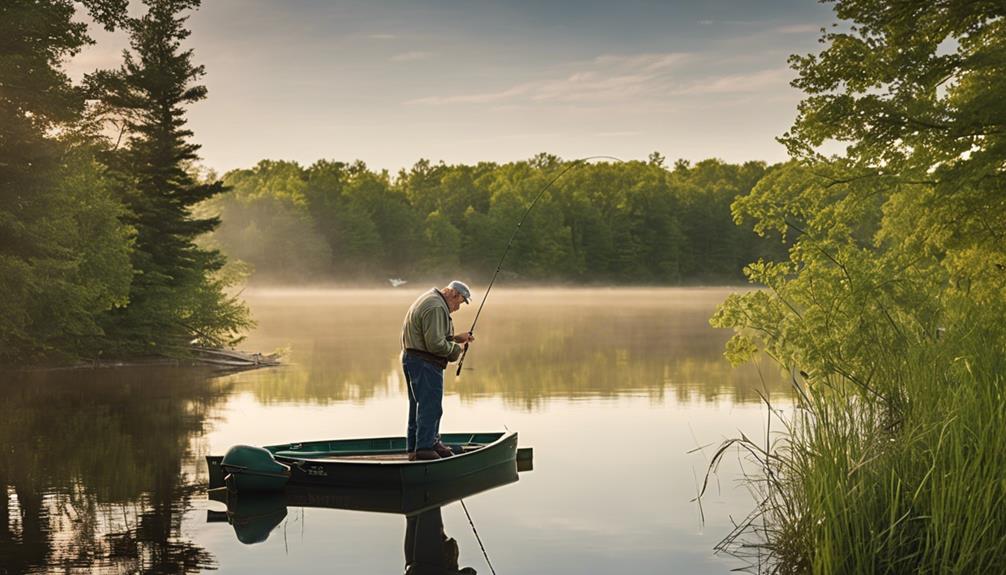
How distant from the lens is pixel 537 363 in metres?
32.9

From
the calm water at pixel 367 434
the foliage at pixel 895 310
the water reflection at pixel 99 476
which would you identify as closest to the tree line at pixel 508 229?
the calm water at pixel 367 434

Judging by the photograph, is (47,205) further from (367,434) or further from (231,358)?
(367,434)

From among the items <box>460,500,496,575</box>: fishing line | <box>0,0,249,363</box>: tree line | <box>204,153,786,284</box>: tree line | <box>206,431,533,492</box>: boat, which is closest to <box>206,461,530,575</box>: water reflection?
<box>206,431,533,492</box>: boat

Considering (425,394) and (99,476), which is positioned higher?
(425,394)

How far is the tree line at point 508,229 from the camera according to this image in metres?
124

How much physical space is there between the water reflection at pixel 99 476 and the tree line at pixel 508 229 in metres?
97.3

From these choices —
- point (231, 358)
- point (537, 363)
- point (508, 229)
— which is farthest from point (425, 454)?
point (508, 229)

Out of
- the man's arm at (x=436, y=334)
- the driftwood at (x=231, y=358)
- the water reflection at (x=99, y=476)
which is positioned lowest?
the water reflection at (x=99, y=476)

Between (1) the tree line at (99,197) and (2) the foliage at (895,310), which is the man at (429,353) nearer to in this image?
(2) the foliage at (895,310)

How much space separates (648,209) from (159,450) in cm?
12011

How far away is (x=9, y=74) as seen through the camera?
84.1 ft

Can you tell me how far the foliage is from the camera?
8.12 metres

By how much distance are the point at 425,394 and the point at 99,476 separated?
14.2 ft

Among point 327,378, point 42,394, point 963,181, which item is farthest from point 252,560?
point 327,378
